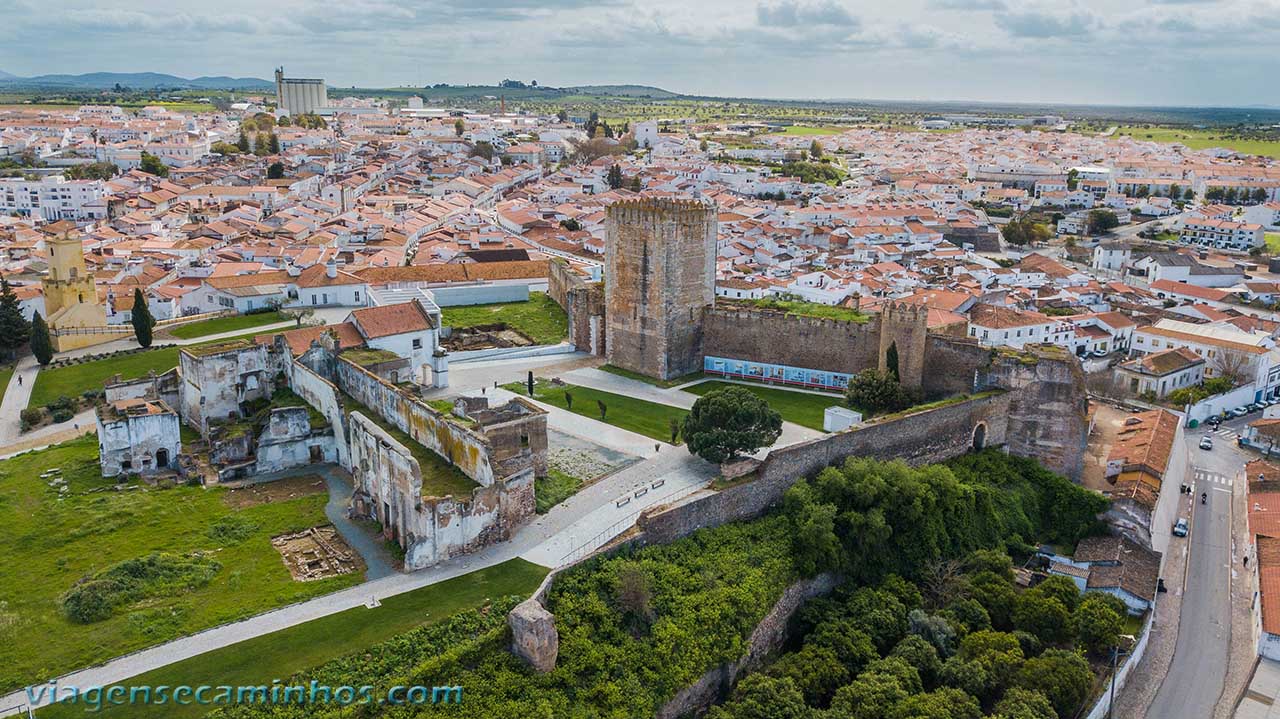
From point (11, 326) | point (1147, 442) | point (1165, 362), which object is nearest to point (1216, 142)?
point (1165, 362)

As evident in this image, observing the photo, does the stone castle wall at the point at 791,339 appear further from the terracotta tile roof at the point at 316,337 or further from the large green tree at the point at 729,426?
the terracotta tile roof at the point at 316,337

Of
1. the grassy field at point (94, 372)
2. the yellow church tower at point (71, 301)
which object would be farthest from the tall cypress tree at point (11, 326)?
the grassy field at point (94, 372)

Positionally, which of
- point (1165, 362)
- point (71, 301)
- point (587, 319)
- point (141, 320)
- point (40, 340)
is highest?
point (587, 319)

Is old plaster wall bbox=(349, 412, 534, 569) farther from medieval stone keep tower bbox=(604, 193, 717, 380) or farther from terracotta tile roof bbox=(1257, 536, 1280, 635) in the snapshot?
terracotta tile roof bbox=(1257, 536, 1280, 635)

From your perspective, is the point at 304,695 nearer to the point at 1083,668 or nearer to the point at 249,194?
the point at 1083,668

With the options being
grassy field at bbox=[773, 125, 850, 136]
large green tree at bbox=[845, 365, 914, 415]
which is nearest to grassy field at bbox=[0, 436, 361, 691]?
large green tree at bbox=[845, 365, 914, 415]

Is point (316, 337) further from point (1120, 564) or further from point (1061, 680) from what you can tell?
point (1120, 564)

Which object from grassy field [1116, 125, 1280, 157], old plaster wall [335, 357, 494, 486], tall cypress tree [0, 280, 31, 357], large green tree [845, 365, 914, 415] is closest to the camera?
old plaster wall [335, 357, 494, 486]
